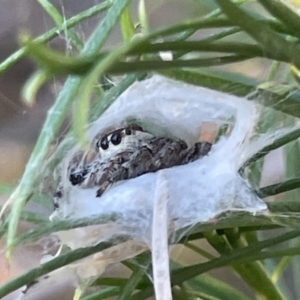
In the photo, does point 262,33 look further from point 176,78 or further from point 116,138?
point 116,138

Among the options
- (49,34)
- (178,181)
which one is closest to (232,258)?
(178,181)

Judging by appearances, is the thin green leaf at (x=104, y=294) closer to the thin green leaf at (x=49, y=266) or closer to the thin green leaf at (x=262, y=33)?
the thin green leaf at (x=49, y=266)

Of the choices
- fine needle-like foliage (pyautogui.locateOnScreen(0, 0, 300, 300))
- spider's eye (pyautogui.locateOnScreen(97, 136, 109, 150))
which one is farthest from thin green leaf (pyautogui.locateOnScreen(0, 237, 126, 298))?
spider's eye (pyautogui.locateOnScreen(97, 136, 109, 150))

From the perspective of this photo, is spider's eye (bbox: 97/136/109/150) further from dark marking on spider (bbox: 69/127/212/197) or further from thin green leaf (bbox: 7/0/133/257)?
thin green leaf (bbox: 7/0/133/257)

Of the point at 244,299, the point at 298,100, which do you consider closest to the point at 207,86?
the point at 298,100

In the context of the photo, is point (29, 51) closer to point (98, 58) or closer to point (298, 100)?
point (98, 58)

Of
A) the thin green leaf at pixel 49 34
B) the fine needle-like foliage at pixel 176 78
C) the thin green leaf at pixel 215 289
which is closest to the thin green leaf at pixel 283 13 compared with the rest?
the fine needle-like foliage at pixel 176 78

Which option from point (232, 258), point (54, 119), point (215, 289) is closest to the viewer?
point (54, 119)
